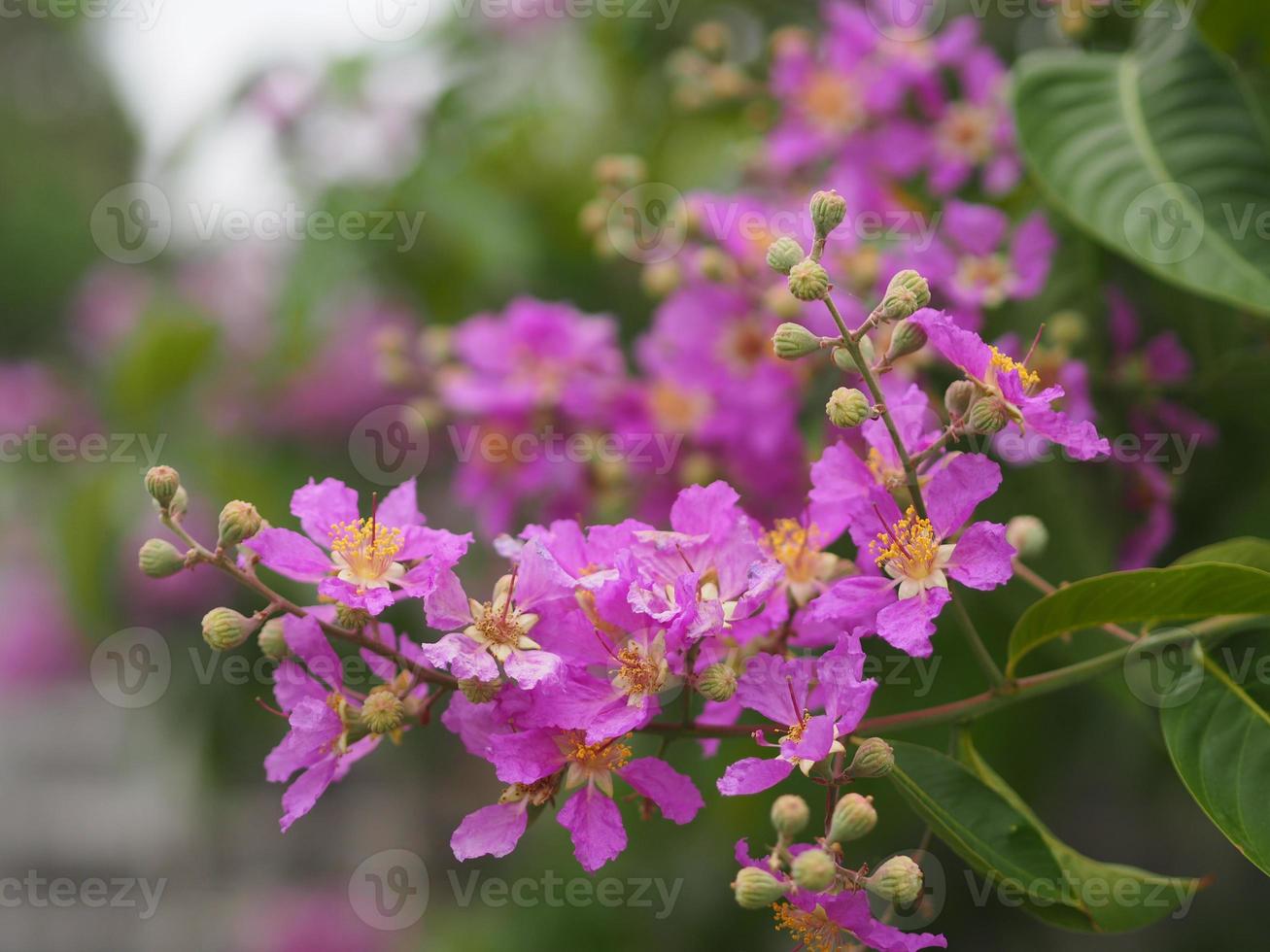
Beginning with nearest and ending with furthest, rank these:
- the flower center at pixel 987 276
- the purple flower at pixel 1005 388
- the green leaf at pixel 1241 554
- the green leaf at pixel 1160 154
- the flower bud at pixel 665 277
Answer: the purple flower at pixel 1005 388, the green leaf at pixel 1241 554, the green leaf at pixel 1160 154, the flower center at pixel 987 276, the flower bud at pixel 665 277

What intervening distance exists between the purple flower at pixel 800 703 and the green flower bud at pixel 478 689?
6.7 inches

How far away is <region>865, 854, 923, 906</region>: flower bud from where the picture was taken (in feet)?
2.52

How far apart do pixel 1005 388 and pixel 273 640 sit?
57cm

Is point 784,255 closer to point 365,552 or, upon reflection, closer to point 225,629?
point 365,552

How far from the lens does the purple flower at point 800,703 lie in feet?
2.59

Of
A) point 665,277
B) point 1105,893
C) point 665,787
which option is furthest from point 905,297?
point 665,277

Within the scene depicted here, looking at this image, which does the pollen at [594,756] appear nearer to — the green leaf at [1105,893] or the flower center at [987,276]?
the green leaf at [1105,893]

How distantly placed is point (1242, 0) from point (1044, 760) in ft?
3.34

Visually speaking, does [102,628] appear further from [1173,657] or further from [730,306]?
[1173,657]

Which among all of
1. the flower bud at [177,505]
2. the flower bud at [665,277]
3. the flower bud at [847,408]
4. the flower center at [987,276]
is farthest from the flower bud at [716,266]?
the flower bud at [177,505]

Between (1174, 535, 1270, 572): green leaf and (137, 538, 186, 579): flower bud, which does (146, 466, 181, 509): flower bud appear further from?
(1174, 535, 1270, 572): green leaf

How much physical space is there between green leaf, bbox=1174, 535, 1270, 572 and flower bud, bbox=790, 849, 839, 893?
42 centimetres

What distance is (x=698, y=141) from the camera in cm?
195

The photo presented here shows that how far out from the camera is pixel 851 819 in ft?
2.49
